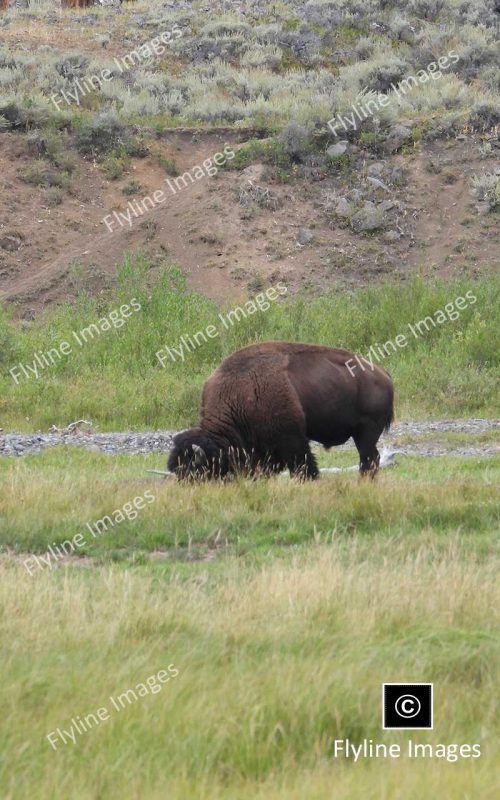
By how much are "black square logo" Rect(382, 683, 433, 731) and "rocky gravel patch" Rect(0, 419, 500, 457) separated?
1102cm

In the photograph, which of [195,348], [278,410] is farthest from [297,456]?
[195,348]

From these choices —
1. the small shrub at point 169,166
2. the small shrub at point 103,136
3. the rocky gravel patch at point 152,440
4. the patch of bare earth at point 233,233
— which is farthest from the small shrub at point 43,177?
the rocky gravel patch at point 152,440

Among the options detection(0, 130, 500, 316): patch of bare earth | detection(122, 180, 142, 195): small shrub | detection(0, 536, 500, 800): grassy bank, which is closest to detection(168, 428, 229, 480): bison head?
detection(0, 536, 500, 800): grassy bank

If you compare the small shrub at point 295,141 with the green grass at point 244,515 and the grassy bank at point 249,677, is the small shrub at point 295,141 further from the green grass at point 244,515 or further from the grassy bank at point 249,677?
the grassy bank at point 249,677

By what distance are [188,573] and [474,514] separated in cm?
299

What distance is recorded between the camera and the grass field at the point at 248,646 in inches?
190

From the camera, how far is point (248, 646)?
6.15 meters

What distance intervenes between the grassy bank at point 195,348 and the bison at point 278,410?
8375 mm

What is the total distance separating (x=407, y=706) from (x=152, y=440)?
1296 centimetres

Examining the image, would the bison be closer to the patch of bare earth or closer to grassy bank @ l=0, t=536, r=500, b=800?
grassy bank @ l=0, t=536, r=500, b=800

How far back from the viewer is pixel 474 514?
10062 millimetres

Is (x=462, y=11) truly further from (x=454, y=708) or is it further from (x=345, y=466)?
(x=454, y=708)

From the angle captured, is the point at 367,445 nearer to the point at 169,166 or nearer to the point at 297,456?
the point at 297,456

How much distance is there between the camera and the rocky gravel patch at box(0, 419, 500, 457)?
55.4 ft
